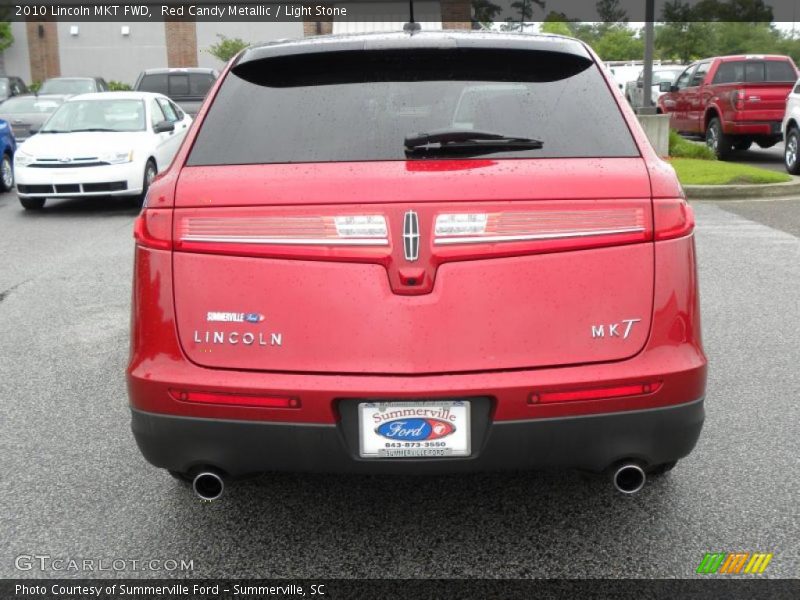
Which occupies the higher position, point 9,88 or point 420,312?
point 9,88

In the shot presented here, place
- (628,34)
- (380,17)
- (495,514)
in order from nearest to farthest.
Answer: (495,514) < (380,17) < (628,34)

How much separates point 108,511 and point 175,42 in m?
46.1

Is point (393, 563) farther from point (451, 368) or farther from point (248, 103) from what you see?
point (248, 103)

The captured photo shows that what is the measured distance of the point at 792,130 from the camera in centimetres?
1569

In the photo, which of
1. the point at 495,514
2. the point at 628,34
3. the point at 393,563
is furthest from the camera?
the point at 628,34

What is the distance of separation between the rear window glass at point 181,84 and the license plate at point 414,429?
19.8 meters

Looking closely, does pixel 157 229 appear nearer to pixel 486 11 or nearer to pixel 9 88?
pixel 9 88

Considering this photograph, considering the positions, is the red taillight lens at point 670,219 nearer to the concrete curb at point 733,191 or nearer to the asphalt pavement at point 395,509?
the asphalt pavement at point 395,509

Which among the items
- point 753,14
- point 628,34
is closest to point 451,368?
point 753,14

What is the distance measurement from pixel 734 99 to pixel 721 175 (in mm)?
4065

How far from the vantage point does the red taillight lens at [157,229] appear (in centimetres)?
301

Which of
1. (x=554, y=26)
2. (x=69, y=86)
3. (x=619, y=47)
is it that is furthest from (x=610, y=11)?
(x=69, y=86)

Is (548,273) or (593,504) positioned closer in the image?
(548,273)

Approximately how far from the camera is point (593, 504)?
3664mm
